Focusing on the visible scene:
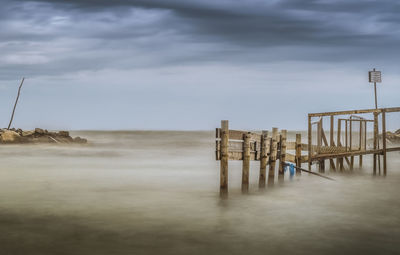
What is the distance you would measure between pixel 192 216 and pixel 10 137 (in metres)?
37.1

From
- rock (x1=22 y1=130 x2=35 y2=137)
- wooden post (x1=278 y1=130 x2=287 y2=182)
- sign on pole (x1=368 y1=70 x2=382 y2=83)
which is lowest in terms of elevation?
wooden post (x1=278 y1=130 x2=287 y2=182)

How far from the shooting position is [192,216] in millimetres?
13523

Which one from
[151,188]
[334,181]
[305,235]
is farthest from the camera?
[334,181]

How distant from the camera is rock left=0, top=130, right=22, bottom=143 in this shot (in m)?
46.2

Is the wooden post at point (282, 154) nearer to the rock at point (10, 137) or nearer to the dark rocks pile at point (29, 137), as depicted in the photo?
the dark rocks pile at point (29, 137)

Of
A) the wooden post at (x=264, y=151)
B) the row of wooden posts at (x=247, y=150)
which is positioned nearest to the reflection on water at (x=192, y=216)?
the wooden post at (x=264, y=151)

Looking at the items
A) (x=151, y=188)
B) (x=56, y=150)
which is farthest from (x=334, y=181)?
(x=56, y=150)

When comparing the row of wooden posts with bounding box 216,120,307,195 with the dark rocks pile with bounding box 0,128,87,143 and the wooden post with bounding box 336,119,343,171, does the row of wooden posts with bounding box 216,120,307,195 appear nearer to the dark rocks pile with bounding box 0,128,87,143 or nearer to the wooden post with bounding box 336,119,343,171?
the wooden post with bounding box 336,119,343,171

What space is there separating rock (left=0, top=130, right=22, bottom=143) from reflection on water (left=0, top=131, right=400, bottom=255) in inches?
920

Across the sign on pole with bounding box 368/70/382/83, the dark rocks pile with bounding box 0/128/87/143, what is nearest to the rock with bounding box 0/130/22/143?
the dark rocks pile with bounding box 0/128/87/143

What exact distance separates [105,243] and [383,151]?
16.1 metres

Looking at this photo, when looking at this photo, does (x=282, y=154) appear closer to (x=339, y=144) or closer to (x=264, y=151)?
(x=264, y=151)

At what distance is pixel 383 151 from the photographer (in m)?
22.5

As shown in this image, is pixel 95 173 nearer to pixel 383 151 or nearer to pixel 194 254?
pixel 383 151
